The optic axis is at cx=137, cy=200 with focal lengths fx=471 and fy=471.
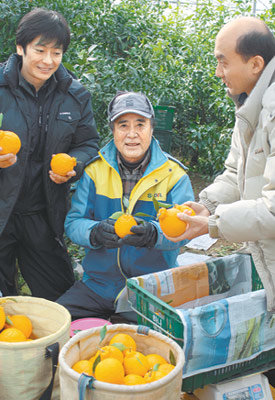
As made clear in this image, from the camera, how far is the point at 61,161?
2.71m

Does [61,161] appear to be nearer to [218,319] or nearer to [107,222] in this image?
[107,222]

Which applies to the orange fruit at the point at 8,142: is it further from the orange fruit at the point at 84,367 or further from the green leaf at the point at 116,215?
the orange fruit at the point at 84,367

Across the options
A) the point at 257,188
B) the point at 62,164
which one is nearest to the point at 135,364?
the point at 257,188

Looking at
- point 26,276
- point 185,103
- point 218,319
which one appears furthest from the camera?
point 185,103

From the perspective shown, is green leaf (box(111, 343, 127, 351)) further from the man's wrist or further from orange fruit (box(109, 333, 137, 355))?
the man's wrist

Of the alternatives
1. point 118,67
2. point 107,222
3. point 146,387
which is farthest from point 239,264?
point 118,67

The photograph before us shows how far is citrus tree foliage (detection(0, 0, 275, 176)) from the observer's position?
13.2ft

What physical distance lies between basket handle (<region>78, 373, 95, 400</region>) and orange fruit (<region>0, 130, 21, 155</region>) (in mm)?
1398

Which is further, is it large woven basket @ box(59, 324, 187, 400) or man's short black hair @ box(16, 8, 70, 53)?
man's short black hair @ box(16, 8, 70, 53)

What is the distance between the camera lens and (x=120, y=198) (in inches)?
111

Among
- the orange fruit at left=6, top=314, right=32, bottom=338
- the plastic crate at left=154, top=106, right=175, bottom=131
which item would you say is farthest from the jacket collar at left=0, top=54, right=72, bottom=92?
the plastic crate at left=154, top=106, right=175, bottom=131

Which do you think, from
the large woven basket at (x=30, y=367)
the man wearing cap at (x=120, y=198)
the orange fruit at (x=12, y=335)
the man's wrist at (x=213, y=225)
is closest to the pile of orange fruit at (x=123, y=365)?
the large woven basket at (x=30, y=367)

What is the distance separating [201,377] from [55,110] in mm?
1711

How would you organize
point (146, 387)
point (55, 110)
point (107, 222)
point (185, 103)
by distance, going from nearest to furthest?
point (146, 387) < point (107, 222) < point (55, 110) < point (185, 103)
